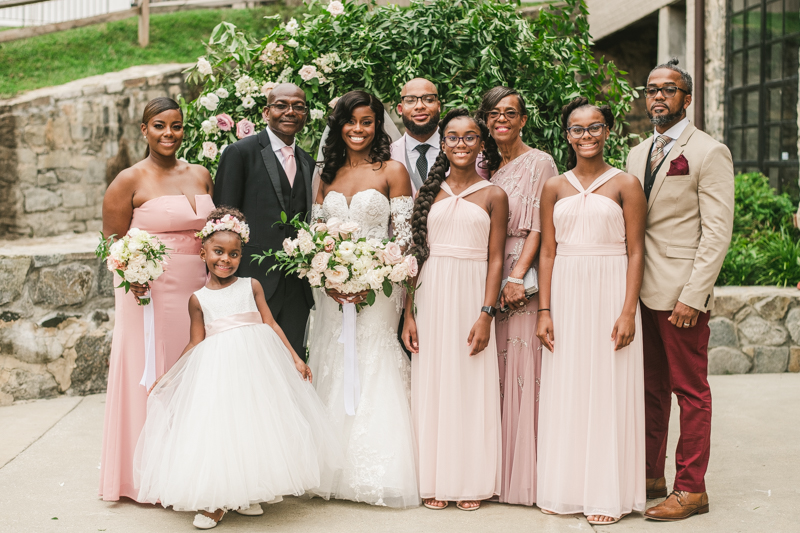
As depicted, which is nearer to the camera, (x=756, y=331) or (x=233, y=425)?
(x=233, y=425)

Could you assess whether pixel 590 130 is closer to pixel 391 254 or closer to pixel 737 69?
pixel 391 254

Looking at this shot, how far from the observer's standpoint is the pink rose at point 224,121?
5414 mm

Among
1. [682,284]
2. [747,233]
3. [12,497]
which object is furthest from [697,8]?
[12,497]

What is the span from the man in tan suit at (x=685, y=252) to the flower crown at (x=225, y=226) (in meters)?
2.32

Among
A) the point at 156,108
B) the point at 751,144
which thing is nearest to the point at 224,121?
the point at 156,108

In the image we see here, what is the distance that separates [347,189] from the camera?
459 centimetres

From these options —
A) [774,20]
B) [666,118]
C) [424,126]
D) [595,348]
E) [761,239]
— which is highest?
[774,20]

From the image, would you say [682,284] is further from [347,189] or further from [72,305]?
[72,305]

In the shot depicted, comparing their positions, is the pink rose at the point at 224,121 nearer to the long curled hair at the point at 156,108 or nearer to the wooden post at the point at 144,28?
the long curled hair at the point at 156,108

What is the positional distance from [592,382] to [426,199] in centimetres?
141

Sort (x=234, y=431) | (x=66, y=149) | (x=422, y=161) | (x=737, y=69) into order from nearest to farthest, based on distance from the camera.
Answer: (x=234, y=431)
(x=422, y=161)
(x=737, y=69)
(x=66, y=149)

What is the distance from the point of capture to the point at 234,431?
3809mm

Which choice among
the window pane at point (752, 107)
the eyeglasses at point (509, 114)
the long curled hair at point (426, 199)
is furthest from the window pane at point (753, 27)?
the long curled hair at point (426, 199)

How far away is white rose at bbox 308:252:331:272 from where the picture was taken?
4176 mm
